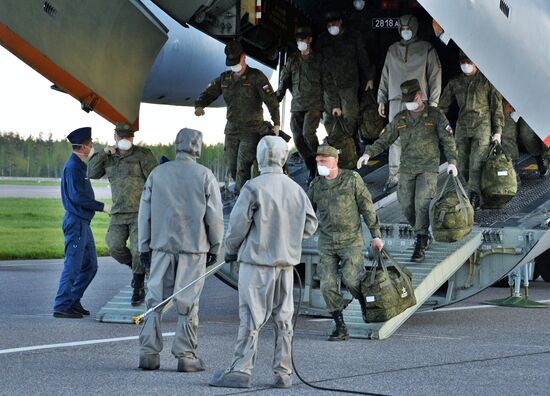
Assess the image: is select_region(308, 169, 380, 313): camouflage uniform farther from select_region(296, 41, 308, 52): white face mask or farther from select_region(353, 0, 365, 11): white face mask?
select_region(353, 0, 365, 11): white face mask

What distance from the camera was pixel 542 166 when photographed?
12992mm

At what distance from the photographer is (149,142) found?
660 inches

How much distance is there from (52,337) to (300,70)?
4.74 metres

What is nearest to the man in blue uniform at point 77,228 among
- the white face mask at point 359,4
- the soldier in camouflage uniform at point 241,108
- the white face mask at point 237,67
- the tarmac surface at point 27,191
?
the soldier in camouflage uniform at point 241,108

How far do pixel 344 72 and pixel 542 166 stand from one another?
7.72ft

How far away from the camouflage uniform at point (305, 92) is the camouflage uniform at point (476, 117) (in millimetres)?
1674

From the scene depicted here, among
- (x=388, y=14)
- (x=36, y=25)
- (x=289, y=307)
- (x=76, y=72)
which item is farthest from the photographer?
(x=388, y=14)

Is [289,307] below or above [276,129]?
below

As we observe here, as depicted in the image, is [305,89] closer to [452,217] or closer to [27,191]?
[452,217]

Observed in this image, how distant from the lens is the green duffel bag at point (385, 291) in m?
9.61

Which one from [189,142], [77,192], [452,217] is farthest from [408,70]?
[189,142]

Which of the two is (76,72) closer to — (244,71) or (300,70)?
(244,71)

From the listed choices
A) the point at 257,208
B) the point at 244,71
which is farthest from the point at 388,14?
the point at 257,208

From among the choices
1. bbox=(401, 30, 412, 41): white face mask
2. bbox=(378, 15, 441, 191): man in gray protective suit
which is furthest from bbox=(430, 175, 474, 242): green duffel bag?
bbox=(401, 30, 412, 41): white face mask
